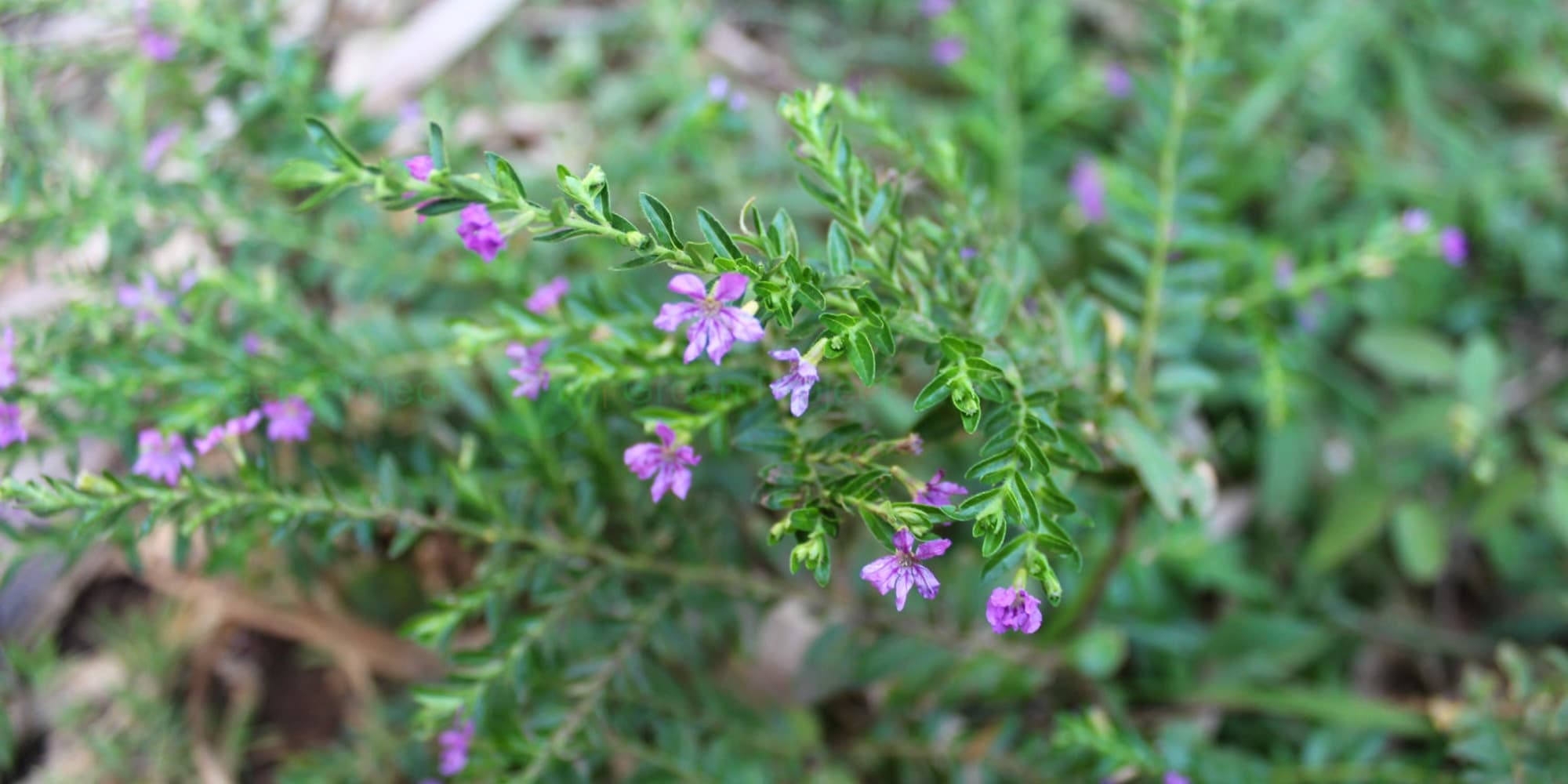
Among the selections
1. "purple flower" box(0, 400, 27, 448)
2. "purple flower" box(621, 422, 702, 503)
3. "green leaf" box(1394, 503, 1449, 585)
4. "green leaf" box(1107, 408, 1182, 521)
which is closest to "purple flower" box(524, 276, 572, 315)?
"purple flower" box(621, 422, 702, 503)

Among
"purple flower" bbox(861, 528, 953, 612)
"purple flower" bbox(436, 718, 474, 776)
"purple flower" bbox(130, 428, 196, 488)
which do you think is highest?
"purple flower" bbox(861, 528, 953, 612)

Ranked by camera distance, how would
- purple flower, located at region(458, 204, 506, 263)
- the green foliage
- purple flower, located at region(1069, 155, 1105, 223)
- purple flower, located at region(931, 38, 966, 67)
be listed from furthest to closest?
purple flower, located at region(931, 38, 966, 67), purple flower, located at region(1069, 155, 1105, 223), the green foliage, purple flower, located at region(458, 204, 506, 263)

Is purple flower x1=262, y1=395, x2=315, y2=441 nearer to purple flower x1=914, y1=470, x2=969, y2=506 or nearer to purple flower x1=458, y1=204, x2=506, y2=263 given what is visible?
purple flower x1=458, y1=204, x2=506, y2=263

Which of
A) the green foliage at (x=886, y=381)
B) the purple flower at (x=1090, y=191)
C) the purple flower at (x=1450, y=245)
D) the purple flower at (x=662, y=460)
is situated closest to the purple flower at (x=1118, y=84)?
the green foliage at (x=886, y=381)

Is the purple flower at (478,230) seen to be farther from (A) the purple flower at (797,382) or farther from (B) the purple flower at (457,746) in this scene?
(B) the purple flower at (457,746)

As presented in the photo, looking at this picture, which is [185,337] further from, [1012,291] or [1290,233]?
[1290,233]

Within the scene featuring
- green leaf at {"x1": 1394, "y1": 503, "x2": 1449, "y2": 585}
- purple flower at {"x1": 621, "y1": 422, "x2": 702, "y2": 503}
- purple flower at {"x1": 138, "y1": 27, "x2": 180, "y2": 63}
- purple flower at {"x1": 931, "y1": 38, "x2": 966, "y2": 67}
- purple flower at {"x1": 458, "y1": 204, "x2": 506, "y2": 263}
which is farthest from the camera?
purple flower at {"x1": 931, "y1": 38, "x2": 966, "y2": 67}

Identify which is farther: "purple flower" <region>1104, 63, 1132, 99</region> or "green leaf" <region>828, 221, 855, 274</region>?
"purple flower" <region>1104, 63, 1132, 99</region>
